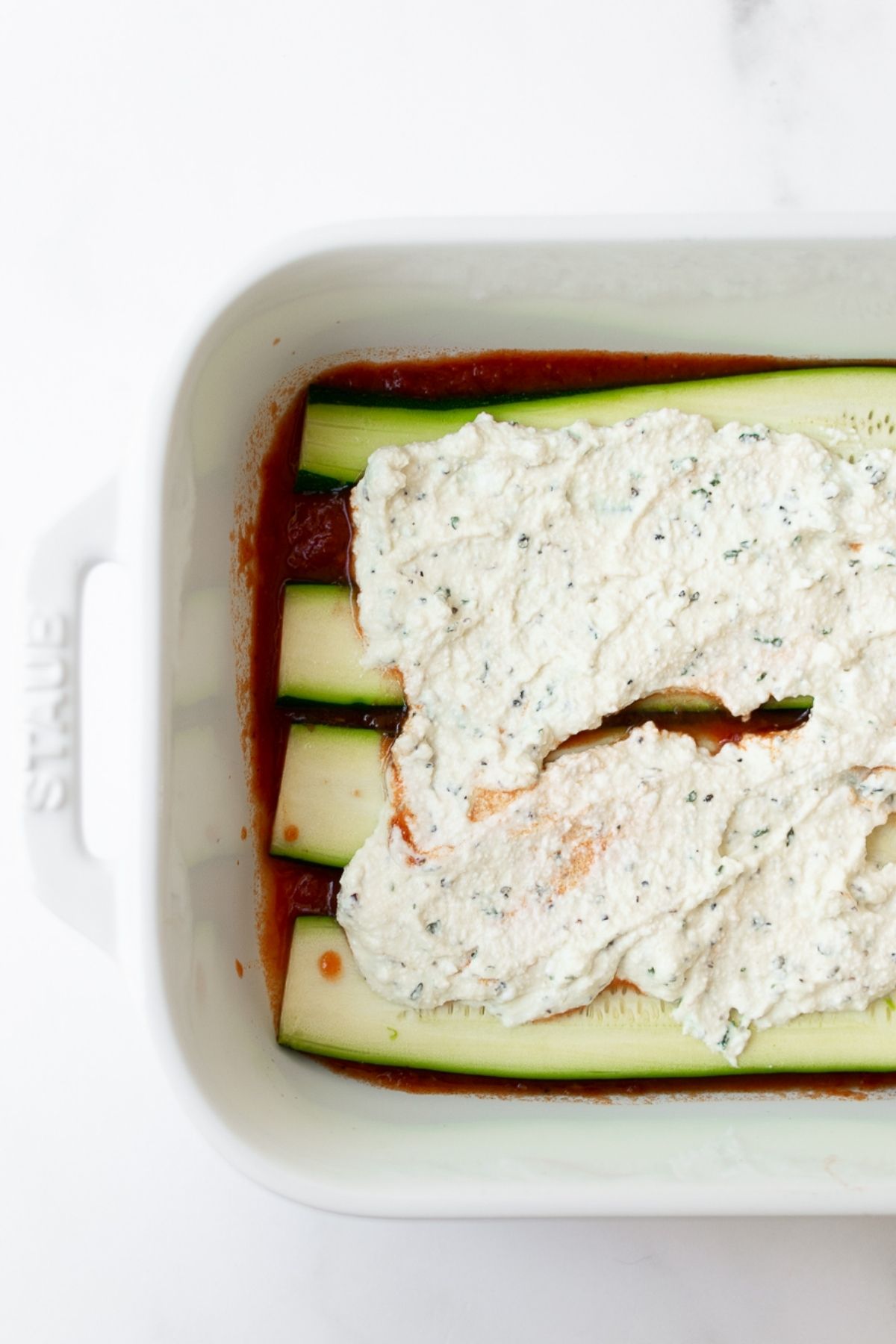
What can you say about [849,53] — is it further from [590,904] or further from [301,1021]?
[301,1021]

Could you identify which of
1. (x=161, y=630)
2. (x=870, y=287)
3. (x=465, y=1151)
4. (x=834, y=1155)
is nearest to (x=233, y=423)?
(x=161, y=630)

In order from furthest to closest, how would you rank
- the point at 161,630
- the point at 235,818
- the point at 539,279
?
the point at 235,818
the point at 539,279
the point at 161,630

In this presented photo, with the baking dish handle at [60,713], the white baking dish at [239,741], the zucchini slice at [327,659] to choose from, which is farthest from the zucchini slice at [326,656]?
the baking dish handle at [60,713]

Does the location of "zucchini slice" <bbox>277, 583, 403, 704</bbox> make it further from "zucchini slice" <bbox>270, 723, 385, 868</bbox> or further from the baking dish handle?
the baking dish handle

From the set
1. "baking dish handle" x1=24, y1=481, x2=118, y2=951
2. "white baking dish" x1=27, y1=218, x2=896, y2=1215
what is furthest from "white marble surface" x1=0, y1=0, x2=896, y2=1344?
"baking dish handle" x1=24, y1=481, x2=118, y2=951

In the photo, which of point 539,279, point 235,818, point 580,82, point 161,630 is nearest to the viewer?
point 161,630
